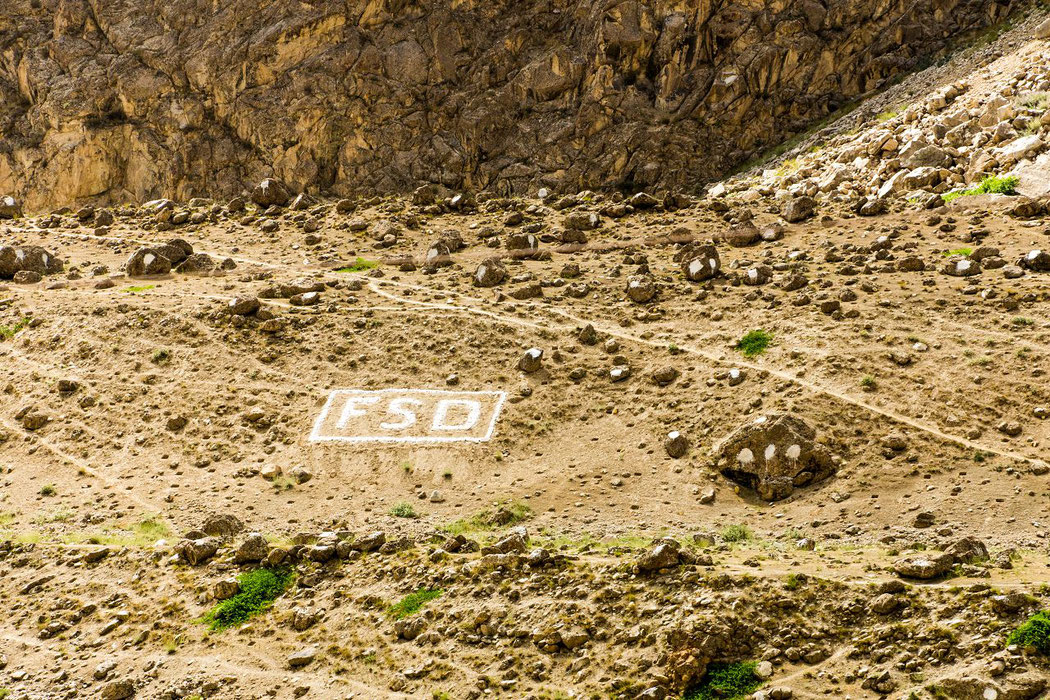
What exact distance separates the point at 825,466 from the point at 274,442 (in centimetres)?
816

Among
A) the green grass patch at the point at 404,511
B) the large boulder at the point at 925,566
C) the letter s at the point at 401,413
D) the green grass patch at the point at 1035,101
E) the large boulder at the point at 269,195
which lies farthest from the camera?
the large boulder at the point at 269,195

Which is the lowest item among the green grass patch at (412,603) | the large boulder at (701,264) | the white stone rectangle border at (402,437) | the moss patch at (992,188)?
the white stone rectangle border at (402,437)

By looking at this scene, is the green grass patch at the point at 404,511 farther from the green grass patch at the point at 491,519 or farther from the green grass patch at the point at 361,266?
the green grass patch at the point at 361,266

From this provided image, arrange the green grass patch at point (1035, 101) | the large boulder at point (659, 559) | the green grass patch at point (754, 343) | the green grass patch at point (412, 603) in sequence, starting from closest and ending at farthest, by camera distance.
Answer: the large boulder at point (659, 559)
the green grass patch at point (412, 603)
the green grass patch at point (754, 343)
the green grass patch at point (1035, 101)

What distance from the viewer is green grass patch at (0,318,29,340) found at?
19336 millimetres

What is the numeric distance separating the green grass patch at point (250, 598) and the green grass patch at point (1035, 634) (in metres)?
7.33

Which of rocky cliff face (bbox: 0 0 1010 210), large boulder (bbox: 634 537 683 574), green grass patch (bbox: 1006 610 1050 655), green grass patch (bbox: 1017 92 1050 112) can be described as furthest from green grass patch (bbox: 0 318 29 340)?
green grass patch (bbox: 1017 92 1050 112)

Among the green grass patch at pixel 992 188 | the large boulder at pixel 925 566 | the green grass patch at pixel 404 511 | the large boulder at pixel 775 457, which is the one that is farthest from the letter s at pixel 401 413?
the green grass patch at pixel 992 188

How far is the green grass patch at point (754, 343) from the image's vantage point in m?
16.5

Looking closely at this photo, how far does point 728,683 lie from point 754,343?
842 centimetres

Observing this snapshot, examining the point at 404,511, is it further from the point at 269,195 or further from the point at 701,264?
the point at 269,195

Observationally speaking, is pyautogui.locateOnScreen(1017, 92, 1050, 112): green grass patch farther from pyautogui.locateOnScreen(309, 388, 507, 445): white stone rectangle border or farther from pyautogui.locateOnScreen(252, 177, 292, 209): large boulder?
pyautogui.locateOnScreen(252, 177, 292, 209): large boulder

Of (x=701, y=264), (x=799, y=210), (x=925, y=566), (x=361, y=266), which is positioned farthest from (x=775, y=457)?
(x=361, y=266)

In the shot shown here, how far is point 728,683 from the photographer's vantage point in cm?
909
